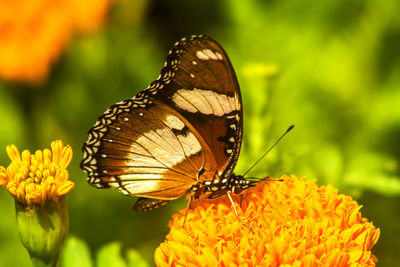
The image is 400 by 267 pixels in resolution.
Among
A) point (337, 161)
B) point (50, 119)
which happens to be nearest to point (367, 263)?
point (337, 161)

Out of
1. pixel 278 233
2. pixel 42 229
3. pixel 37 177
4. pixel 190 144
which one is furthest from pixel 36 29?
pixel 278 233

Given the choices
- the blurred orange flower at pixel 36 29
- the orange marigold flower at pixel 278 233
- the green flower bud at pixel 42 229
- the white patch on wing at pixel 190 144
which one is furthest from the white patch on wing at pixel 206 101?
the blurred orange flower at pixel 36 29

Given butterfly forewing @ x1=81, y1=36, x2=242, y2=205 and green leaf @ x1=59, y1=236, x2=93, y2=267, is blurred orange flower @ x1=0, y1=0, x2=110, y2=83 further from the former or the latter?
green leaf @ x1=59, y1=236, x2=93, y2=267

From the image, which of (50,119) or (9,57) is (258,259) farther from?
(50,119)

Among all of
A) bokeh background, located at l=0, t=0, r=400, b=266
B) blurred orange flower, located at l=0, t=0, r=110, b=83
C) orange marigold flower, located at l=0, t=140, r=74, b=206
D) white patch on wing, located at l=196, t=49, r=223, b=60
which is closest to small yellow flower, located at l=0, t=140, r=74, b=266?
orange marigold flower, located at l=0, t=140, r=74, b=206

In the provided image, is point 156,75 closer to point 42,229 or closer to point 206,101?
point 206,101
